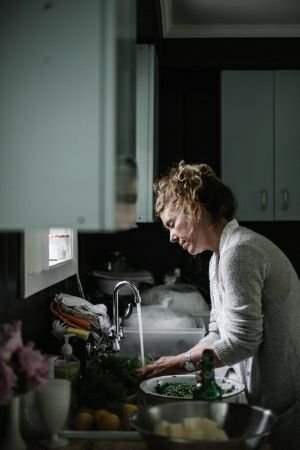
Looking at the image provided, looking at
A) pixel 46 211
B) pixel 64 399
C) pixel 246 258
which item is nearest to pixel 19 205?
pixel 46 211

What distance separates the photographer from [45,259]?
2.45 metres

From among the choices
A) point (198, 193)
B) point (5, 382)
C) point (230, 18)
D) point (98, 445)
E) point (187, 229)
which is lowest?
point (98, 445)

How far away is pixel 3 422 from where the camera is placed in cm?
171

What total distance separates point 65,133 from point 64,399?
650mm

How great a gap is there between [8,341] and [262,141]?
2818mm

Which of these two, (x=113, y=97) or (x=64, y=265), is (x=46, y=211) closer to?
(x=113, y=97)

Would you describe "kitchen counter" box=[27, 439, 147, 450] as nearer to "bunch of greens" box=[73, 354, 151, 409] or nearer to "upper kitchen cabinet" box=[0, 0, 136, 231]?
"bunch of greens" box=[73, 354, 151, 409]

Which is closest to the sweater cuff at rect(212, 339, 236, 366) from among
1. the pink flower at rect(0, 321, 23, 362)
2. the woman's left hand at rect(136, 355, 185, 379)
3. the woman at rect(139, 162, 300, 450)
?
the woman at rect(139, 162, 300, 450)

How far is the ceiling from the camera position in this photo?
3553 millimetres

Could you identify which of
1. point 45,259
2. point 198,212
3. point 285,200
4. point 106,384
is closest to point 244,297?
point 198,212

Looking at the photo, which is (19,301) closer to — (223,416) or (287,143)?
(223,416)

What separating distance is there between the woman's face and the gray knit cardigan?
0.37ft

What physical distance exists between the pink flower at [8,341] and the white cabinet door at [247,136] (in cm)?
264

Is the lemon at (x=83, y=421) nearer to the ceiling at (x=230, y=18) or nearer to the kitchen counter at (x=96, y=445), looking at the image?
the kitchen counter at (x=96, y=445)
